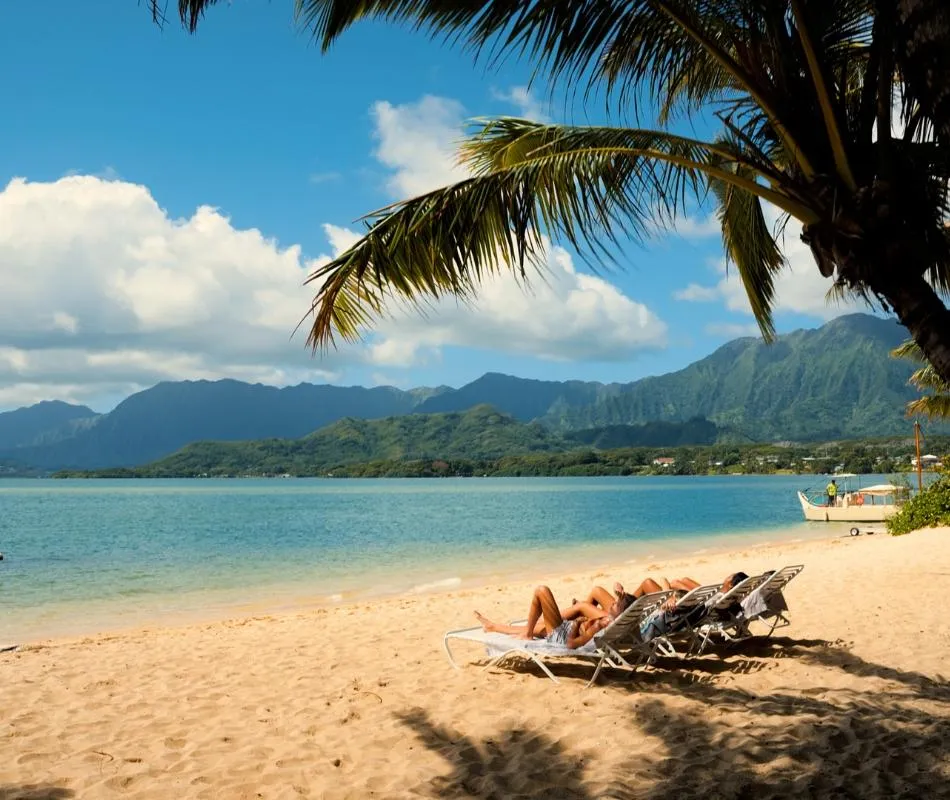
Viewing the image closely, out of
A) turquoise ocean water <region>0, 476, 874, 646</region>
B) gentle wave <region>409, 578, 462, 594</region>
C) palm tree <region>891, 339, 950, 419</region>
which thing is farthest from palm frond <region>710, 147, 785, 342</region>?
palm tree <region>891, 339, 950, 419</region>

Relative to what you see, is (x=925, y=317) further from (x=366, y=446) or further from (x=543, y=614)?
(x=366, y=446)

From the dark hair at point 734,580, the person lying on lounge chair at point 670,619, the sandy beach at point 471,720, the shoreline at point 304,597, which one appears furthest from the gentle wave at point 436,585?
the person lying on lounge chair at point 670,619

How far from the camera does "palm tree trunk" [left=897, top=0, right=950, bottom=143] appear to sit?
8.68 ft

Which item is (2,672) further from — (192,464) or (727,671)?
(192,464)

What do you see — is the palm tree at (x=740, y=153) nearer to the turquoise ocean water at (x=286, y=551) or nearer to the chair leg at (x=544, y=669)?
the chair leg at (x=544, y=669)

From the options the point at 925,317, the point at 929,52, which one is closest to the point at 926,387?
the point at 925,317

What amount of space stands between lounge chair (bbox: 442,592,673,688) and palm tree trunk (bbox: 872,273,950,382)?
11.0ft

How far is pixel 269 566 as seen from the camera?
22734 mm

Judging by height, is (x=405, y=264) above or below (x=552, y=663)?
above

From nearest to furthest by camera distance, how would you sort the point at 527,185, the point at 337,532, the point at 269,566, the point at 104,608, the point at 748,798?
the point at 748,798 → the point at 527,185 → the point at 104,608 → the point at 269,566 → the point at 337,532

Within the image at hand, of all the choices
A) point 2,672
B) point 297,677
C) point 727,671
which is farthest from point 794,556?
point 2,672

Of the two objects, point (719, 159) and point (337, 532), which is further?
point (337, 532)

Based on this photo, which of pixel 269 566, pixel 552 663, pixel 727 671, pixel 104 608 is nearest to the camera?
pixel 727 671

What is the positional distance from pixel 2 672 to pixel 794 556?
15653 mm
